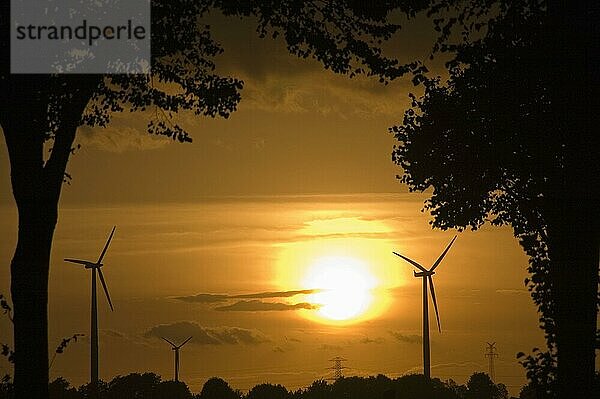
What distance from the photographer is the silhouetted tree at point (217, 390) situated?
7264 inches

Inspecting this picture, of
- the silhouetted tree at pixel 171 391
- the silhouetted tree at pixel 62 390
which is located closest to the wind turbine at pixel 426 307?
the silhouetted tree at pixel 62 390

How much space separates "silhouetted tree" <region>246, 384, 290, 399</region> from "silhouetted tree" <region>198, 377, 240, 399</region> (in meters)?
2.99

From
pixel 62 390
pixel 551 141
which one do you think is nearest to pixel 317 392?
pixel 62 390

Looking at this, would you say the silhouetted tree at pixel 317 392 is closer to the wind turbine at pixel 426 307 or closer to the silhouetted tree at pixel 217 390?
the silhouetted tree at pixel 217 390

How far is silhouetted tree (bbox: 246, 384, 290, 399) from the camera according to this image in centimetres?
18962

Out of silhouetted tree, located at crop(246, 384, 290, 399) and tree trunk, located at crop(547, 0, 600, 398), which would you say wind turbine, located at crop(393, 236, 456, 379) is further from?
silhouetted tree, located at crop(246, 384, 290, 399)

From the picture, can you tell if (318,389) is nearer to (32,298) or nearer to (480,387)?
(480,387)

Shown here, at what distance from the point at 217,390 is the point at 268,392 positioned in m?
10.3

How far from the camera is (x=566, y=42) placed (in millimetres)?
35000

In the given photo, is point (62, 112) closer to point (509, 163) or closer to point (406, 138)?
point (509, 163)

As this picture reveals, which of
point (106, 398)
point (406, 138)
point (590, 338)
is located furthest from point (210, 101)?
point (106, 398)

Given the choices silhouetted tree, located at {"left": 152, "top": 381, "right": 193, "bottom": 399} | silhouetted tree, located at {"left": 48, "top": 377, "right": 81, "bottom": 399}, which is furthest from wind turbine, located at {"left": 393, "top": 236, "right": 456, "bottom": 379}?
silhouetted tree, located at {"left": 152, "top": 381, "right": 193, "bottom": 399}

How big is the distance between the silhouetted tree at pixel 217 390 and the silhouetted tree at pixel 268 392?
299 centimetres

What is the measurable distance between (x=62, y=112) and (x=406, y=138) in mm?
21705
